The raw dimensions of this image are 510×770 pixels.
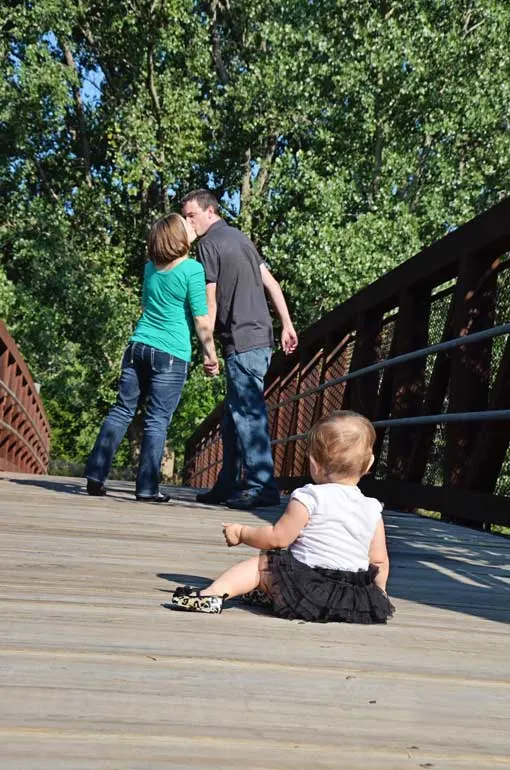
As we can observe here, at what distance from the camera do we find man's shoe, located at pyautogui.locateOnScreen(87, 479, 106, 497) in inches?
275

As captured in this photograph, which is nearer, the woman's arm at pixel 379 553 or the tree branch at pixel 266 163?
the woman's arm at pixel 379 553

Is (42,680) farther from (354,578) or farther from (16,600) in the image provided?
(354,578)

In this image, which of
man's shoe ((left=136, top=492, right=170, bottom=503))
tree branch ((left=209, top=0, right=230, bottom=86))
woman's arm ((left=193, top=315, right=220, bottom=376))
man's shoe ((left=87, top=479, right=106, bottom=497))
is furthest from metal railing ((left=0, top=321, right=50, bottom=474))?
tree branch ((left=209, top=0, right=230, bottom=86))

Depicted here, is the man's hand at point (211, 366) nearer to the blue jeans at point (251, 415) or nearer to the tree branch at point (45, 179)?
the blue jeans at point (251, 415)

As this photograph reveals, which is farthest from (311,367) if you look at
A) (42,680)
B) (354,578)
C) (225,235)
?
(42,680)

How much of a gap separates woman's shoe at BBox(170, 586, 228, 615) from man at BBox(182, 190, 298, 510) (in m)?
3.46

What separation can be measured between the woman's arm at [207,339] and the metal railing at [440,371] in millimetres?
1020

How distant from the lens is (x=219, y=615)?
10.0 ft

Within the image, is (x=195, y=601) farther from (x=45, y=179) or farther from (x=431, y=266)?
(x=45, y=179)

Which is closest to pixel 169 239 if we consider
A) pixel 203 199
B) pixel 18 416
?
pixel 203 199

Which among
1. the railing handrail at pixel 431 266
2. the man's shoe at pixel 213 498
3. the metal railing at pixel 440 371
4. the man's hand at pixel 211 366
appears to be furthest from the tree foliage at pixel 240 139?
the man's hand at pixel 211 366

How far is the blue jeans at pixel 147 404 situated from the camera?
6.59 metres

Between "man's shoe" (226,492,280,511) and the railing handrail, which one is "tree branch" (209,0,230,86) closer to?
the railing handrail

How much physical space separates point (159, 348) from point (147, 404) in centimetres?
37
